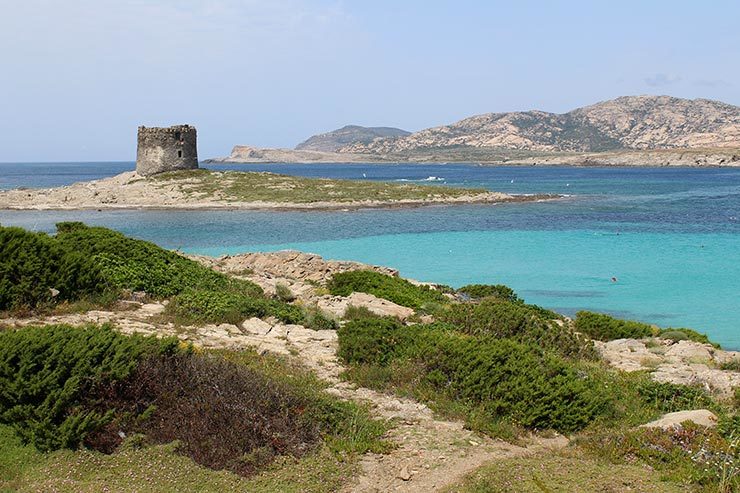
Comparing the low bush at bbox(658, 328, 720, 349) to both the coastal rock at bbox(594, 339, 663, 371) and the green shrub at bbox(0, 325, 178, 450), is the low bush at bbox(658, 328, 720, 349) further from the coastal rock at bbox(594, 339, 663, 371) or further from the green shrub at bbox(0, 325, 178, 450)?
the green shrub at bbox(0, 325, 178, 450)

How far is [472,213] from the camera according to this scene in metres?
48.8

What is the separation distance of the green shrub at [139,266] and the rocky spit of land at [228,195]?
3419 centimetres

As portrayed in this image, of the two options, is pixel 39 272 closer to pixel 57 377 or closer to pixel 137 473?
pixel 57 377

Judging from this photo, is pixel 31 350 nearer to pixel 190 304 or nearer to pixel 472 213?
pixel 190 304

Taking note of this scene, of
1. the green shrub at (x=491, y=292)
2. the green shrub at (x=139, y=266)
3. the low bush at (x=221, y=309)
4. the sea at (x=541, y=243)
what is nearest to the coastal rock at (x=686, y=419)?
the low bush at (x=221, y=309)

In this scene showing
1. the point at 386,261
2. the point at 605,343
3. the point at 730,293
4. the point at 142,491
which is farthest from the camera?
the point at 386,261

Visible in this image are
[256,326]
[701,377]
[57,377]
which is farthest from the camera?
[256,326]

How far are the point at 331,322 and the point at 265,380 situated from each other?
4.91 m

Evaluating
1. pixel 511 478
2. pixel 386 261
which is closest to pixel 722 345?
pixel 511 478

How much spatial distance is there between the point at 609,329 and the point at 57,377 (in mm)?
12875

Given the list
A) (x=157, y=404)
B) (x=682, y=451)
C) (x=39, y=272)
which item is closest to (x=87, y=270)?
(x=39, y=272)

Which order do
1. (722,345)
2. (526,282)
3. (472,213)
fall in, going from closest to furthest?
(722,345) < (526,282) < (472,213)

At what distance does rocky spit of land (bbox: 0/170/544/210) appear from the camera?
166 feet

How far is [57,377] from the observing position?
687 cm
